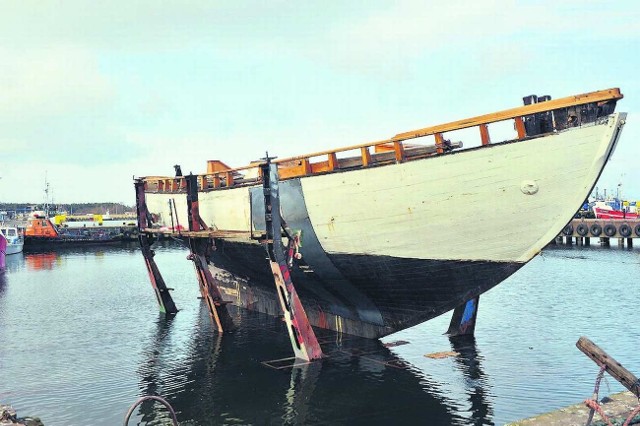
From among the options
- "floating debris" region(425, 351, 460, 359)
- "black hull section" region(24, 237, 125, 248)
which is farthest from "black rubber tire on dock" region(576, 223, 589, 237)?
"black hull section" region(24, 237, 125, 248)

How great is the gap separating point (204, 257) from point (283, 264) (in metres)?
5.23

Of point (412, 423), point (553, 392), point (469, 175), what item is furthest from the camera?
point (553, 392)

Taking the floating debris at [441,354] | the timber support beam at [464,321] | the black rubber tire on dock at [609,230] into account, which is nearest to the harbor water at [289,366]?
the floating debris at [441,354]

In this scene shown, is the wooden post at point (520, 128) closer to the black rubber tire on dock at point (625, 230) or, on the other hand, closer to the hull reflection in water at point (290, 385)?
the hull reflection in water at point (290, 385)

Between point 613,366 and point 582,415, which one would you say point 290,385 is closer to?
point 582,415

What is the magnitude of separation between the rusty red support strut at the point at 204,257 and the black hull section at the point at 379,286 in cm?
58

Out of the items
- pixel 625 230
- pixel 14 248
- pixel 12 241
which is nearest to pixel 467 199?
pixel 625 230

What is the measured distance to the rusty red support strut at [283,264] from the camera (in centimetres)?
1259

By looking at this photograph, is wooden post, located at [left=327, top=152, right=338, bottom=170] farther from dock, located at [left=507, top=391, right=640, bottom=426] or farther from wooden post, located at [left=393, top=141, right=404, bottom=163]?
dock, located at [left=507, top=391, right=640, bottom=426]

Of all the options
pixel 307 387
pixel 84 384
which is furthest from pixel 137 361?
pixel 307 387

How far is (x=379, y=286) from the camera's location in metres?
12.9

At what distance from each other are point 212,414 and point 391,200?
5.55 metres

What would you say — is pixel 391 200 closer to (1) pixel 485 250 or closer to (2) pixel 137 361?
(1) pixel 485 250

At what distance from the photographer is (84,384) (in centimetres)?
1246
